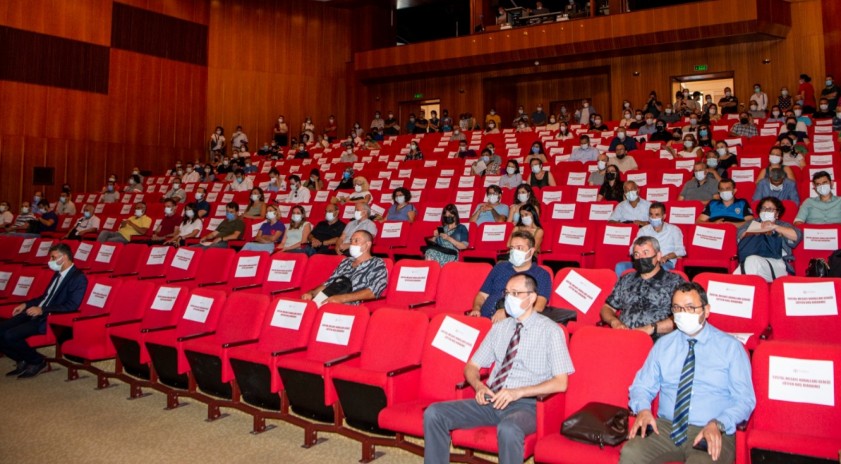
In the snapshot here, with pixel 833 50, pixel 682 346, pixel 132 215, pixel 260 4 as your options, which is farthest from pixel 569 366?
pixel 260 4

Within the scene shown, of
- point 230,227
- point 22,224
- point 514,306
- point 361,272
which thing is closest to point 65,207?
point 22,224

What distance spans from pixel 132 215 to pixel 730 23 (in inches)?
443

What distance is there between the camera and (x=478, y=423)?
2.52 m

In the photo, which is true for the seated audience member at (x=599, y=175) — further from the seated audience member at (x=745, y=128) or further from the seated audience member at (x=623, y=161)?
the seated audience member at (x=745, y=128)

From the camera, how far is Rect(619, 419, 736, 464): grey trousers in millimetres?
2091

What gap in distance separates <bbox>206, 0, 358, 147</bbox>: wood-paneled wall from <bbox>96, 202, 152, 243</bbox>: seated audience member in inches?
272

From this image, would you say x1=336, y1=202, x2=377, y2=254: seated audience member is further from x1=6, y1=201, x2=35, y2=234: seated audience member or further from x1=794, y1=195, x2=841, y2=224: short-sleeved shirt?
x1=6, y1=201, x2=35, y2=234: seated audience member

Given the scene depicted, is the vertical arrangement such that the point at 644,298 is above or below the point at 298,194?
below

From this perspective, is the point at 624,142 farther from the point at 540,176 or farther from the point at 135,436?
the point at 135,436

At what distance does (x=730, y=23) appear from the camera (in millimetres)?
11508

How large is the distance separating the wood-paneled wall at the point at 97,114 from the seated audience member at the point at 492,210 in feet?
32.8

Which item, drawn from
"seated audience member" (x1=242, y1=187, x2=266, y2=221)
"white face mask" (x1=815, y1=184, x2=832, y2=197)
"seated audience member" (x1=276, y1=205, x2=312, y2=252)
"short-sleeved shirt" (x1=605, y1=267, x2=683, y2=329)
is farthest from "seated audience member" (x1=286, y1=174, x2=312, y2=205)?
"white face mask" (x1=815, y1=184, x2=832, y2=197)

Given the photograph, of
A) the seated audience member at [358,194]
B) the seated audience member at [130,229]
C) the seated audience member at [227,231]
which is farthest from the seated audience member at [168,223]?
the seated audience member at [358,194]

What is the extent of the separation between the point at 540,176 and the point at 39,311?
5213 mm
